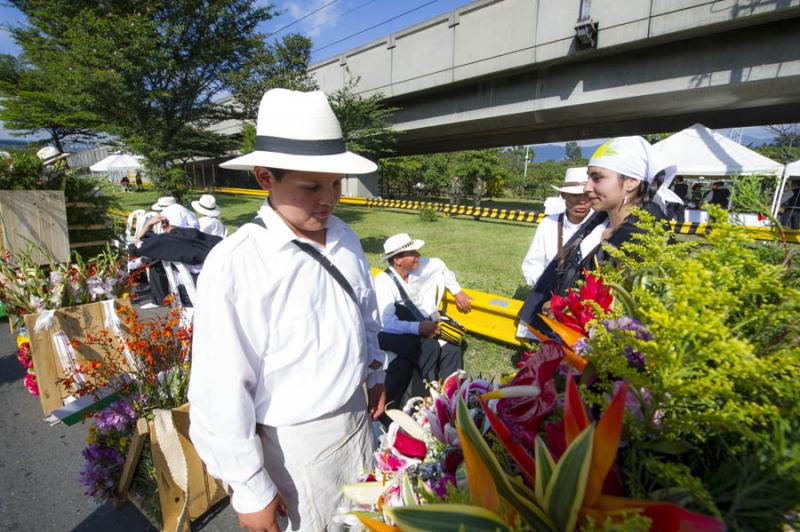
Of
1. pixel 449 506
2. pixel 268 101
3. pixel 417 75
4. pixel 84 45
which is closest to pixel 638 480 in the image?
pixel 449 506

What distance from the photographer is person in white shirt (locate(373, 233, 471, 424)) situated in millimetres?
3162

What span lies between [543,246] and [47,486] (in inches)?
169

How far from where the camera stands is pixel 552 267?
2.82 metres

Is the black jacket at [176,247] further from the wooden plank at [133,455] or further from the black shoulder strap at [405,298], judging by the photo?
the wooden plank at [133,455]

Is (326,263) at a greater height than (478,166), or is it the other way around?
(478,166)

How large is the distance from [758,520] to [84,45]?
15780 mm

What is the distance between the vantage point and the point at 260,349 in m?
1.34

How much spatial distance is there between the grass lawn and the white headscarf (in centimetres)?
151

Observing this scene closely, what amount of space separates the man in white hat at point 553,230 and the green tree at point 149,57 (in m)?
13.0

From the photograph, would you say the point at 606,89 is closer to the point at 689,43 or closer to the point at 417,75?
the point at 689,43

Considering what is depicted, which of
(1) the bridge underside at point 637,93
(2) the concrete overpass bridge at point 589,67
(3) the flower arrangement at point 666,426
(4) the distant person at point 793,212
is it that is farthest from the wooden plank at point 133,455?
(4) the distant person at point 793,212

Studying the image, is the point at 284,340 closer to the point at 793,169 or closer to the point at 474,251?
the point at 474,251

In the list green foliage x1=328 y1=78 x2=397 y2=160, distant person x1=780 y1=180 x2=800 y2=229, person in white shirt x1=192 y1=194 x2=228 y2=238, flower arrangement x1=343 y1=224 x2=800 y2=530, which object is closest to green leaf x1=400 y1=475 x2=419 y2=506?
flower arrangement x1=343 y1=224 x2=800 y2=530

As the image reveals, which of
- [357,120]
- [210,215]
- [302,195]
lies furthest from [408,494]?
[357,120]
